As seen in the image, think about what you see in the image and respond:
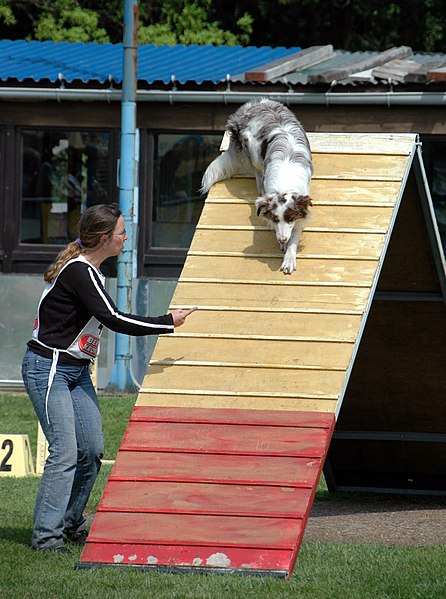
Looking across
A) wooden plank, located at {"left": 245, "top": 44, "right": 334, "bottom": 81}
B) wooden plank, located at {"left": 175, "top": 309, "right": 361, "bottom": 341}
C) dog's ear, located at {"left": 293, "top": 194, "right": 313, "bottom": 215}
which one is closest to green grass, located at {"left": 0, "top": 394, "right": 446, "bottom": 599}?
wooden plank, located at {"left": 175, "top": 309, "right": 361, "bottom": 341}

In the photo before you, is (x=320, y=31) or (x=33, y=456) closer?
(x=33, y=456)

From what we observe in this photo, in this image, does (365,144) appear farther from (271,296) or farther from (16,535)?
(16,535)

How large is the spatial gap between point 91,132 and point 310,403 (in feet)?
30.2

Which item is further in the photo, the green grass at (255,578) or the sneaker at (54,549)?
the sneaker at (54,549)

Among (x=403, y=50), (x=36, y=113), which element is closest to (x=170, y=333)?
(x=36, y=113)

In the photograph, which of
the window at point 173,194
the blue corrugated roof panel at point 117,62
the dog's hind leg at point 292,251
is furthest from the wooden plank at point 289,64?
the dog's hind leg at point 292,251

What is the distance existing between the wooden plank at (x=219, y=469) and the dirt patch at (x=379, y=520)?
52.3 inches

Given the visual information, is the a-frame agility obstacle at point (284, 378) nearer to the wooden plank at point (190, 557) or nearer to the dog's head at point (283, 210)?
the wooden plank at point (190, 557)

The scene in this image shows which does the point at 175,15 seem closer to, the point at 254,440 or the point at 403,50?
the point at 403,50

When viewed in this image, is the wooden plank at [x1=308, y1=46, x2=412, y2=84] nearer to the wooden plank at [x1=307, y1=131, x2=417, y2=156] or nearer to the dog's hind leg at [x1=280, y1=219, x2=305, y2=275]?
the wooden plank at [x1=307, y1=131, x2=417, y2=156]

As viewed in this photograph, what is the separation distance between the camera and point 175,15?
23.4m

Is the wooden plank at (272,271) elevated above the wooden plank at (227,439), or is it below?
above

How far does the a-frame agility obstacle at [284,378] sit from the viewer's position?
5488 millimetres

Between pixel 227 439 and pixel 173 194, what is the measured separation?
9.04m
